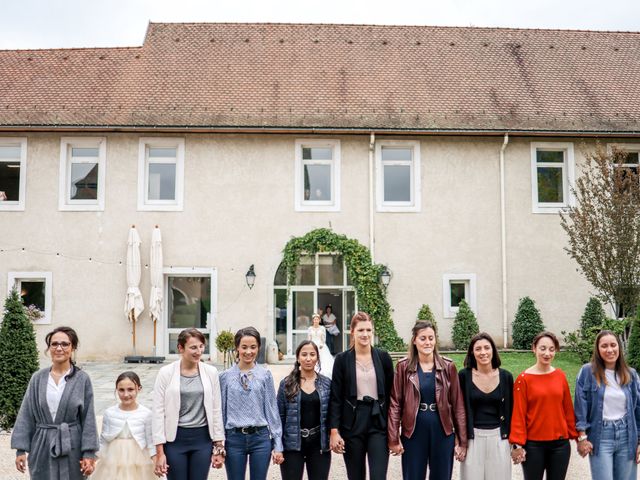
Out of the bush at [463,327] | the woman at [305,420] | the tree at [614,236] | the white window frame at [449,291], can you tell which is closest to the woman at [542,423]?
the woman at [305,420]

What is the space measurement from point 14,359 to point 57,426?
480 centimetres

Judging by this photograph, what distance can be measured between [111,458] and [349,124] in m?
12.9

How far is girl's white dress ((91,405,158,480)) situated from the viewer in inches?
211

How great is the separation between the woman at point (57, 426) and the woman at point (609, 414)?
4.02 m

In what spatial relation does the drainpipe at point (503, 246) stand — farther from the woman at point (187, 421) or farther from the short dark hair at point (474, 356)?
the woman at point (187, 421)

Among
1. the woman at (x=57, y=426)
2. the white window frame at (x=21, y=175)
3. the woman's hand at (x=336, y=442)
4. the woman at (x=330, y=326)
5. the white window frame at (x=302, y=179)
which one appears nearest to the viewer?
the woman at (x=57, y=426)

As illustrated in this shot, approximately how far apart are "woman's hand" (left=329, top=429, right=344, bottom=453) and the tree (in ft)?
35.0

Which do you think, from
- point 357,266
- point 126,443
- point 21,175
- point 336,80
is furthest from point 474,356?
point 21,175

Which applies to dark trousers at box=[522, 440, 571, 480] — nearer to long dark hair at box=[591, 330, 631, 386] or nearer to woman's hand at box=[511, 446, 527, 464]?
woman's hand at box=[511, 446, 527, 464]

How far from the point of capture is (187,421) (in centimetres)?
519

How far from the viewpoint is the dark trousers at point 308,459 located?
17.6 feet

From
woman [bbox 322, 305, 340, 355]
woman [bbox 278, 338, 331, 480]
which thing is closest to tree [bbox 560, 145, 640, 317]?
woman [bbox 322, 305, 340, 355]

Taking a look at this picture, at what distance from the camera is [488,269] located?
56.6ft

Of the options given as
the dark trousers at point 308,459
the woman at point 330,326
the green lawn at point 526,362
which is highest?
the woman at point 330,326
